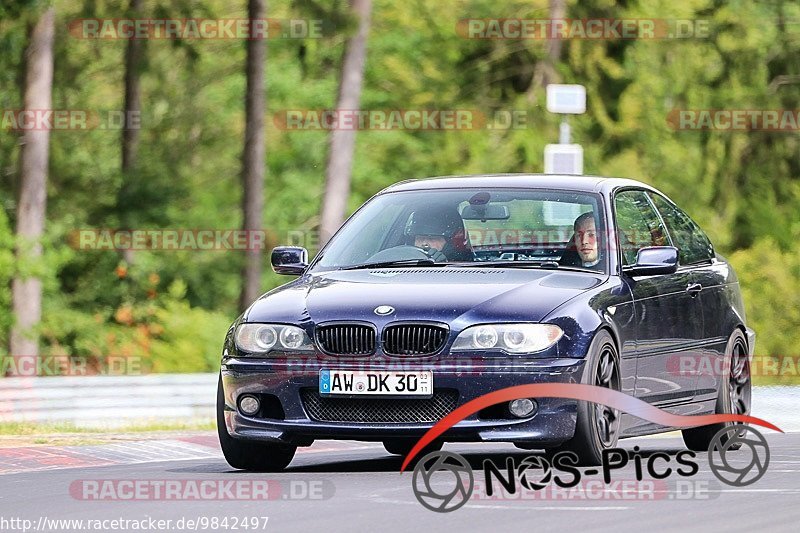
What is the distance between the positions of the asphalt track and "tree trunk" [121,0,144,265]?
3248 centimetres

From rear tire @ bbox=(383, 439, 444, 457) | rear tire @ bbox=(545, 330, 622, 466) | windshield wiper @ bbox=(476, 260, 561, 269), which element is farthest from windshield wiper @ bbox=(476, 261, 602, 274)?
rear tire @ bbox=(383, 439, 444, 457)

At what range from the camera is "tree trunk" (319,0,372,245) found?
33.9 meters

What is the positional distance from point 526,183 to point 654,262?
1.02 metres

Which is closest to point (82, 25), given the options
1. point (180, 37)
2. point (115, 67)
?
point (180, 37)

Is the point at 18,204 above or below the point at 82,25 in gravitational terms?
below

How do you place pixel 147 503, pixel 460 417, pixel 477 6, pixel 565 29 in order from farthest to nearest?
pixel 477 6, pixel 565 29, pixel 460 417, pixel 147 503

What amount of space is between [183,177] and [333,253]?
122 feet

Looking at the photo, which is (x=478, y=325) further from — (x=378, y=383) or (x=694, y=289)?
(x=694, y=289)

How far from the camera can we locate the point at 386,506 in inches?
345

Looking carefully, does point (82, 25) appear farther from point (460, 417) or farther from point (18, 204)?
point (460, 417)

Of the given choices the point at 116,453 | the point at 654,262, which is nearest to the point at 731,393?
the point at 654,262

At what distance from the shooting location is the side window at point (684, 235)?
12.2 metres

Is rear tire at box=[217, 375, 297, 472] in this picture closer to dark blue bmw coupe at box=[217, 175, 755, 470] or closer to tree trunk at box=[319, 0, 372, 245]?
dark blue bmw coupe at box=[217, 175, 755, 470]

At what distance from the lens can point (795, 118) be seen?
43.8 meters
